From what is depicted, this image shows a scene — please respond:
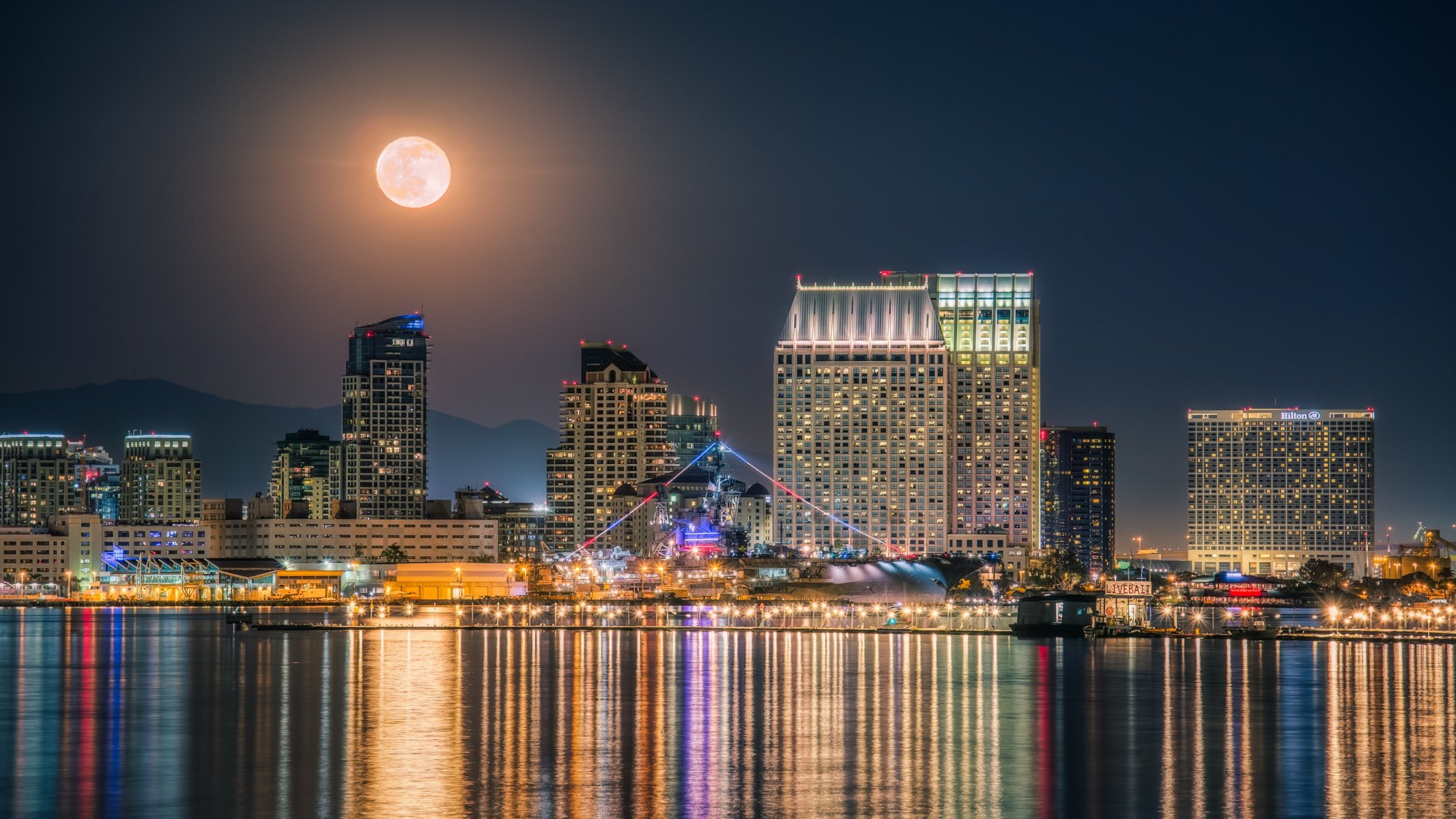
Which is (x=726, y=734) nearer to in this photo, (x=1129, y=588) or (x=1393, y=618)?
(x=1129, y=588)

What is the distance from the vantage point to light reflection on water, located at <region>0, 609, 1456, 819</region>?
4175 cm

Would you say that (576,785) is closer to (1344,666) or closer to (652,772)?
(652,772)

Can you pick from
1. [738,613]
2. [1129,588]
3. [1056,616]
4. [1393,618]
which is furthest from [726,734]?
[1393,618]

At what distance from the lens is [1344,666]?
9144 centimetres

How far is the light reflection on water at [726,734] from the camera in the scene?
4175 centimetres

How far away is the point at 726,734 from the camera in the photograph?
5472cm

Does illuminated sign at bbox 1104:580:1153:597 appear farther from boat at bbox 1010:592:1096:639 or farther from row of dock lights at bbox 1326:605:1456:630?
boat at bbox 1010:592:1096:639

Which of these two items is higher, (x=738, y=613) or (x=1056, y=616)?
(x=1056, y=616)

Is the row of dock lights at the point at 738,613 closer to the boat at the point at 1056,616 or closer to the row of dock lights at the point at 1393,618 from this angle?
the boat at the point at 1056,616

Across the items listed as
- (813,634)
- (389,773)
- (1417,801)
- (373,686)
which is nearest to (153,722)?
(373,686)

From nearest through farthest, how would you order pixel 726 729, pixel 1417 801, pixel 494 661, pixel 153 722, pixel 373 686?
pixel 1417 801
pixel 726 729
pixel 153 722
pixel 373 686
pixel 494 661

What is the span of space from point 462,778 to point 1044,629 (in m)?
80.1

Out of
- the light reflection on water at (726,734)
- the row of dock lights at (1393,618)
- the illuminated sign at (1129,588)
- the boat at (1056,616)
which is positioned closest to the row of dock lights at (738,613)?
the illuminated sign at (1129,588)

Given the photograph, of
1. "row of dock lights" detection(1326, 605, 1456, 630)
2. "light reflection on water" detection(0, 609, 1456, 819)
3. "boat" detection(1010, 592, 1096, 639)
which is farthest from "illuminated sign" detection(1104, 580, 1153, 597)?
"light reflection on water" detection(0, 609, 1456, 819)
